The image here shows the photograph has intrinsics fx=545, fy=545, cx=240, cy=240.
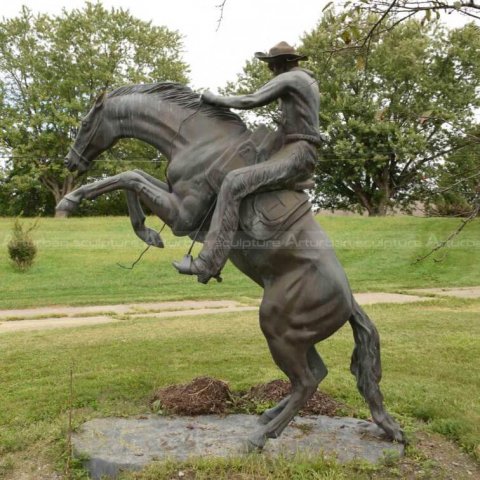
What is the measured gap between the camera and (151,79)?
33.7 m

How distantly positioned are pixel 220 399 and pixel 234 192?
2255mm

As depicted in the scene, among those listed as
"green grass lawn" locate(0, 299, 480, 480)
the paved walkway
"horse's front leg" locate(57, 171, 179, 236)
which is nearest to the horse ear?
"horse's front leg" locate(57, 171, 179, 236)

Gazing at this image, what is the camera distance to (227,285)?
52.0 feet

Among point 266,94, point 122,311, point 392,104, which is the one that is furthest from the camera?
point 392,104

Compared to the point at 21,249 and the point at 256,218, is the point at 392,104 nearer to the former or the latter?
the point at 21,249

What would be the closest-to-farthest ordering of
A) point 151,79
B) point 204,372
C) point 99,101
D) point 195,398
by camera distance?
point 99,101 < point 195,398 < point 204,372 < point 151,79

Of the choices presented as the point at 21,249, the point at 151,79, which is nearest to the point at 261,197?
the point at 21,249

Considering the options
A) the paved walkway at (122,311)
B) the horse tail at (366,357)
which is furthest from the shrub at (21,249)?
the horse tail at (366,357)

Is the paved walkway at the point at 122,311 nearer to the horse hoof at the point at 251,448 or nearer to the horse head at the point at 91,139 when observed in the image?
the horse head at the point at 91,139

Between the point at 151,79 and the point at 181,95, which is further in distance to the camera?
the point at 151,79

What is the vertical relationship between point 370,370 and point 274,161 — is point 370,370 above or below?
below

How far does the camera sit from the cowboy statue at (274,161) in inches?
163

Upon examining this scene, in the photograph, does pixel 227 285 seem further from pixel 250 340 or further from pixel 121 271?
pixel 250 340

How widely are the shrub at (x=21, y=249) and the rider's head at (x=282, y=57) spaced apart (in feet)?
42.2
